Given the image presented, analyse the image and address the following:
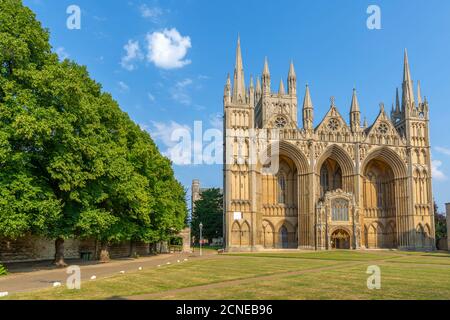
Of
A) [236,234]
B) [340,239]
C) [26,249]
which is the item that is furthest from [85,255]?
[340,239]

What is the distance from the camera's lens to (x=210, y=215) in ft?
264

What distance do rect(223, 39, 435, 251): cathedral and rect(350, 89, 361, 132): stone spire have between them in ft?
0.54

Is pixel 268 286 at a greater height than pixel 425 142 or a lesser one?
lesser

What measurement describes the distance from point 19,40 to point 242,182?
40708 millimetres

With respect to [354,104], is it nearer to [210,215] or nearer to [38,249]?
[210,215]

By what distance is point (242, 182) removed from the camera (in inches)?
2320

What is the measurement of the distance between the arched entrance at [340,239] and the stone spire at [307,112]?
660 inches

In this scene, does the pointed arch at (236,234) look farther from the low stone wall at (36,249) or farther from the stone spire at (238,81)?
the low stone wall at (36,249)

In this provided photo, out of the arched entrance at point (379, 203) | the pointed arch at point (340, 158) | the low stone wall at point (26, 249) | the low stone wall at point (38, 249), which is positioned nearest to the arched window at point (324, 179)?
the pointed arch at point (340, 158)

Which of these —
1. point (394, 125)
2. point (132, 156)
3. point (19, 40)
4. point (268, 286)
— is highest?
point (394, 125)
